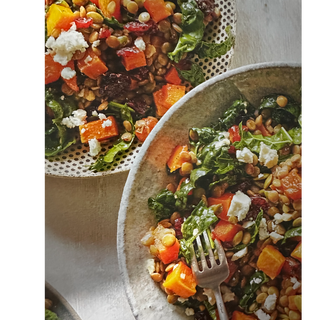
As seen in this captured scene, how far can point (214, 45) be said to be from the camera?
134 cm

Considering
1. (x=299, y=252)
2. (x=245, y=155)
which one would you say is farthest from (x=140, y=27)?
(x=299, y=252)

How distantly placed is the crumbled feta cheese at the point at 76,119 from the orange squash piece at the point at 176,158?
41 cm

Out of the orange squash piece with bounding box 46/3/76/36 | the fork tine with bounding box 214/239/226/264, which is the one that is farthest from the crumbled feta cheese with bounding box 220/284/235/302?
the orange squash piece with bounding box 46/3/76/36

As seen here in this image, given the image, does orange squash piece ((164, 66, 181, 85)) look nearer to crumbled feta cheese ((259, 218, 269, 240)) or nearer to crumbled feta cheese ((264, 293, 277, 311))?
crumbled feta cheese ((259, 218, 269, 240))

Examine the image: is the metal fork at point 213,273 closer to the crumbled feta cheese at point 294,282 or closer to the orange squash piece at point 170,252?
the orange squash piece at point 170,252

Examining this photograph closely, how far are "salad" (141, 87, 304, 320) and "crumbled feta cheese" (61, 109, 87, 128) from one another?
17.5 inches

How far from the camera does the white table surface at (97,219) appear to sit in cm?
128

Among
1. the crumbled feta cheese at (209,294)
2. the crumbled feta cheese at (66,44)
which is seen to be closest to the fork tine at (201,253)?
the crumbled feta cheese at (209,294)

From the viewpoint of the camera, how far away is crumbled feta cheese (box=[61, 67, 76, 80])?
4.11 ft

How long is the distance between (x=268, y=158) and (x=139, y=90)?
2.03 feet

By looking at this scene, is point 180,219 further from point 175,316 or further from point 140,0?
point 140,0
